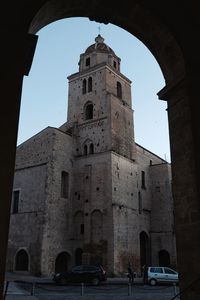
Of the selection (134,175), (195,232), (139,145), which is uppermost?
(139,145)

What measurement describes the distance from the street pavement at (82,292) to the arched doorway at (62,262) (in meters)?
3.64

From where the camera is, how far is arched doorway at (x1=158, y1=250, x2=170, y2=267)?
102 ft

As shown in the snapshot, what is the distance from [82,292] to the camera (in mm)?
14047

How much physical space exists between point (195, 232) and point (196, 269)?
551 millimetres

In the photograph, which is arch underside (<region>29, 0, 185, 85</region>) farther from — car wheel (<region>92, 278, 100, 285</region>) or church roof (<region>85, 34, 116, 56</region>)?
church roof (<region>85, 34, 116, 56</region>)

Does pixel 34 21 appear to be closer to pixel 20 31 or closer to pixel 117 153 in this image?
pixel 20 31

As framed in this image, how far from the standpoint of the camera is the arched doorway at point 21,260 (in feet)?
Answer: 84.5

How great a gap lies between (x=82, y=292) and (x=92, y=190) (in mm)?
14233

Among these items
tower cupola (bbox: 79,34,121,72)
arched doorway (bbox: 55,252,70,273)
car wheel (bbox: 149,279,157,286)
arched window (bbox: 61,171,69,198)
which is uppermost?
tower cupola (bbox: 79,34,121,72)

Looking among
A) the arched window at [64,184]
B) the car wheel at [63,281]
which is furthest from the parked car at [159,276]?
the arched window at [64,184]

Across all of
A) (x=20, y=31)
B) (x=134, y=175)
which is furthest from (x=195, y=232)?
(x=134, y=175)

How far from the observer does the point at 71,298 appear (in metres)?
13.5

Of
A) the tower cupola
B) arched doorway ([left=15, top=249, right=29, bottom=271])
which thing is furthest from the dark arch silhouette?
arched doorway ([left=15, top=249, right=29, bottom=271])

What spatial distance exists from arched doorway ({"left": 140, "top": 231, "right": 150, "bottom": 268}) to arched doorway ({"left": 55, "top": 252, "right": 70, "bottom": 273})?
25.3 feet
